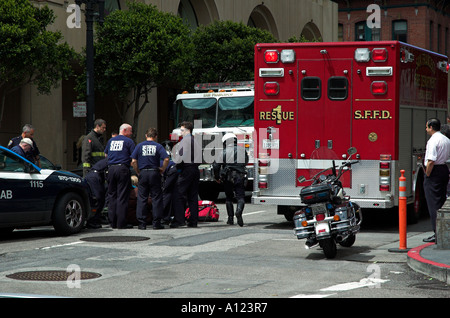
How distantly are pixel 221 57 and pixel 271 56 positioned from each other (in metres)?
17.8

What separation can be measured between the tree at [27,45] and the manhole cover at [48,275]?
1228 centimetres

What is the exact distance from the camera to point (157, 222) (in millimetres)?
13898

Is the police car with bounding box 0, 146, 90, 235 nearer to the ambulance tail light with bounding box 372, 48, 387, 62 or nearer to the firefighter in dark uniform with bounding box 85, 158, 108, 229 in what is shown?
the firefighter in dark uniform with bounding box 85, 158, 108, 229

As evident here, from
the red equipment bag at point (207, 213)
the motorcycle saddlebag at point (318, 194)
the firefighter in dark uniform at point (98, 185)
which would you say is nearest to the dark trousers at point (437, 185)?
the motorcycle saddlebag at point (318, 194)

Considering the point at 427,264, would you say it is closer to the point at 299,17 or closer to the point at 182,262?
the point at 182,262

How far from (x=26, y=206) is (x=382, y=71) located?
636 cm

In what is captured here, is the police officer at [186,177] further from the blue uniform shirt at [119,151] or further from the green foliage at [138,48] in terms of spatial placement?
the green foliage at [138,48]

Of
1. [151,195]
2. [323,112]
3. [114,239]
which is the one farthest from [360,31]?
[114,239]

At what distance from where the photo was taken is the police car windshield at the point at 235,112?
2008 centimetres

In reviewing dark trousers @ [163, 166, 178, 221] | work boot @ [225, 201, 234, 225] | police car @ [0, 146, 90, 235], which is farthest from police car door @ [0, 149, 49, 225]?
work boot @ [225, 201, 234, 225]
